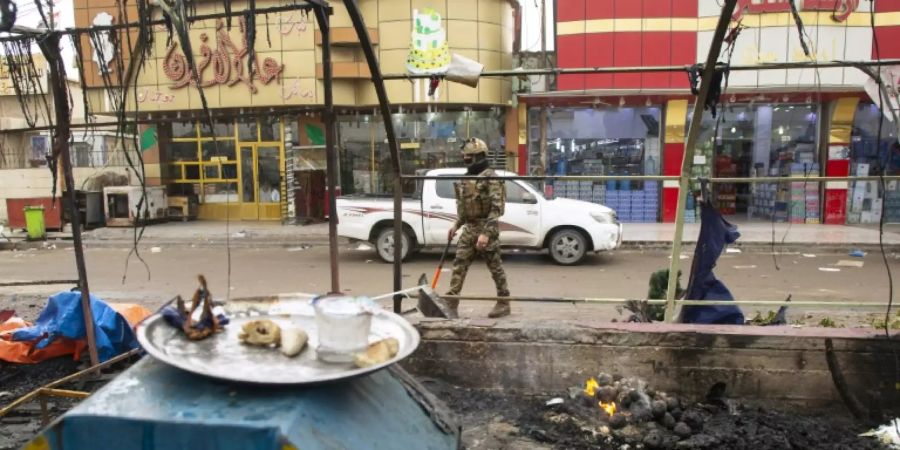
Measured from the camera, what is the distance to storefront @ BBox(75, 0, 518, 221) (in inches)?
622

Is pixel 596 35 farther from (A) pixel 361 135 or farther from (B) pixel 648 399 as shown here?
(B) pixel 648 399

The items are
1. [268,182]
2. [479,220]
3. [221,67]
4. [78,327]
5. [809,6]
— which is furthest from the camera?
[268,182]

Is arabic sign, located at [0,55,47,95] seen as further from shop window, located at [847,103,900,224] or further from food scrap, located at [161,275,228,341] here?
shop window, located at [847,103,900,224]

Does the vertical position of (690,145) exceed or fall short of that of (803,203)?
it exceeds it

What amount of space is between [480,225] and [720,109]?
981 cm

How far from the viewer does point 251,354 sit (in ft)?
7.02

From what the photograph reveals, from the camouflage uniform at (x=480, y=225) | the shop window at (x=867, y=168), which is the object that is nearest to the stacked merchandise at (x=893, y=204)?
the shop window at (x=867, y=168)

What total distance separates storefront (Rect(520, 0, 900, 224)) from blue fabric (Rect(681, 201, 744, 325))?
10.2 metres

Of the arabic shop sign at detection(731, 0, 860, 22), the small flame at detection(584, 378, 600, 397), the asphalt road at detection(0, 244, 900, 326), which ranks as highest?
the arabic shop sign at detection(731, 0, 860, 22)

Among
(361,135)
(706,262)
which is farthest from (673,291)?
(361,135)

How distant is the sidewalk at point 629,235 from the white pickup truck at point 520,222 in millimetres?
2420

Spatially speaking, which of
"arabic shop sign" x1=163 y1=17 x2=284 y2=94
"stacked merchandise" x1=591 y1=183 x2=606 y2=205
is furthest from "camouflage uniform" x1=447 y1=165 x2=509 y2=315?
"arabic shop sign" x1=163 y1=17 x2=284 y2=94

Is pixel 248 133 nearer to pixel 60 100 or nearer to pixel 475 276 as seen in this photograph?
pixel 475 276

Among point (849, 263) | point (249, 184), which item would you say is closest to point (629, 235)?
point (849, 263)
